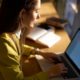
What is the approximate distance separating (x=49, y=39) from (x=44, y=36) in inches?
2.0

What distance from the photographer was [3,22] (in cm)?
124

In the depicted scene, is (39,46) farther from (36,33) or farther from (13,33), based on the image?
(13,33)

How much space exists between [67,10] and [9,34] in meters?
1.08

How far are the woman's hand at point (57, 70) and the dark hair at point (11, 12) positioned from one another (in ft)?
0.93


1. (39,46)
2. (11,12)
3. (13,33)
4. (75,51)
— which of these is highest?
(11,12)

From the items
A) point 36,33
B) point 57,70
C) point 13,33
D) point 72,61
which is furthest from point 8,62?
point 36,33

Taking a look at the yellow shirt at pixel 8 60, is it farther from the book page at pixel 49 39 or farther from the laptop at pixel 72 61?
the book page at pixel 49 39

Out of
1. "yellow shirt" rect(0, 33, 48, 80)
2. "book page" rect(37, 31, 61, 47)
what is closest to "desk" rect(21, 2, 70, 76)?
"book page" rect(37, 31, 61, 47)

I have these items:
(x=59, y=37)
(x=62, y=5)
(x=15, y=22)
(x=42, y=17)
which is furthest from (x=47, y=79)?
(x=62, y=5)

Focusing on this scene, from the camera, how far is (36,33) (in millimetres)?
1804

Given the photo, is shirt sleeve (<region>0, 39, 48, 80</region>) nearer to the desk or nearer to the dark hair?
the dark hair

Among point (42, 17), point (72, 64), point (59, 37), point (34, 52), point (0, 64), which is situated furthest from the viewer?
point (42, 17)

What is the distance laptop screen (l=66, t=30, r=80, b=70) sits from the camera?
1.40m

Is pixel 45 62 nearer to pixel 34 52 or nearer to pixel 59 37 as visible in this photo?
pixel 34 52
